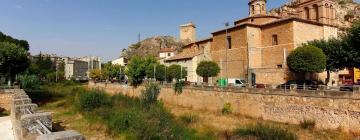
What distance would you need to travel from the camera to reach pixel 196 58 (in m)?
42.6

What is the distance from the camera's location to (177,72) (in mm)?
40938

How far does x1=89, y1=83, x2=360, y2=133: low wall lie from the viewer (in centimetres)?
1667

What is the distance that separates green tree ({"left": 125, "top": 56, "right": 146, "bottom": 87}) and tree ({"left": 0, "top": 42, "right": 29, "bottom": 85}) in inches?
646

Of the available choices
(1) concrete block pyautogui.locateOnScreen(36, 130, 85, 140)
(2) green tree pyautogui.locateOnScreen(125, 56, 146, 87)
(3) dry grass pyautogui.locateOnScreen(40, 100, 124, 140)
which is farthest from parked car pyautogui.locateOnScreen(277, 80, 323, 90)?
(2) green tree pyautogui.locateOnScreen(125, 56, 146, 87)

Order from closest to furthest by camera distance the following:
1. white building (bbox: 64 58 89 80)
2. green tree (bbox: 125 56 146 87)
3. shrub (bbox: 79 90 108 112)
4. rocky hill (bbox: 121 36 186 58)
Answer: shrub (bbox: 79 90 108 112)
green tree (bbox: 125 56 146 87)
rocky hill (bbox: 121 36 186 58)
white building (bbox: 64 58 89 80)

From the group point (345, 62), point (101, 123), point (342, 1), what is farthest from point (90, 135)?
point (342, 1)

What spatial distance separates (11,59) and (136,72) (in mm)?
19193

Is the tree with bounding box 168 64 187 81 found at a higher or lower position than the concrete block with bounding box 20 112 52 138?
higher

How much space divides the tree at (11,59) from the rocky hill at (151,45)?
5319cm

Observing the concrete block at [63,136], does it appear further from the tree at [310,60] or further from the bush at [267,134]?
the tree at [310,60]

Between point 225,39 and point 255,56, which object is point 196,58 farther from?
point 255,56

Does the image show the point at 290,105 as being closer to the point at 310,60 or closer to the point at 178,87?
the point at 310,60

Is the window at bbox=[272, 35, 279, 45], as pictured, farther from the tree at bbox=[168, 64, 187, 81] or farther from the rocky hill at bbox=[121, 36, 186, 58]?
the rocky hill at bbox=[121, 36, 186, 58]

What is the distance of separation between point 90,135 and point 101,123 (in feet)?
10.2
